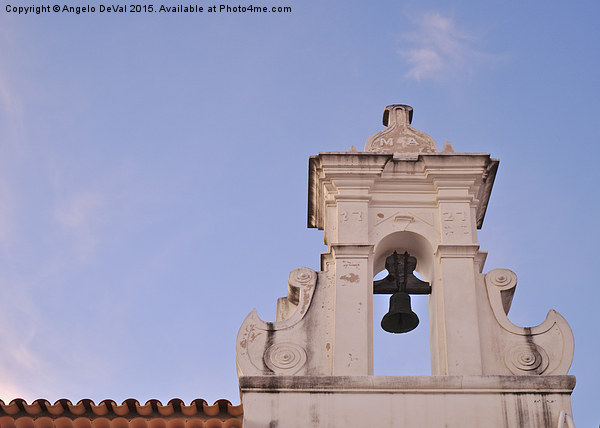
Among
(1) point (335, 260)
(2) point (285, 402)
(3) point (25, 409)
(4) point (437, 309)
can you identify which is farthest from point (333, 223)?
(3) point (25, 409)

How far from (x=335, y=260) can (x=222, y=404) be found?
1878 mm

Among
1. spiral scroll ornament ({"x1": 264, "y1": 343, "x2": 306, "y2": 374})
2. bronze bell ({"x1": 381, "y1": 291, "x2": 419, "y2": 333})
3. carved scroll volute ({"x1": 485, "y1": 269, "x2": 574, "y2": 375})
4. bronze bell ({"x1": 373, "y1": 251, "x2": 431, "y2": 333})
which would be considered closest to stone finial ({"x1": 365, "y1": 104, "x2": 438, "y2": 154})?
bronze bell ({"x1": 373, "y1": 251, "x2": 431, "y2": 333})

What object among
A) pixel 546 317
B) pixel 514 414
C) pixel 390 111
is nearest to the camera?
pixel 514 414

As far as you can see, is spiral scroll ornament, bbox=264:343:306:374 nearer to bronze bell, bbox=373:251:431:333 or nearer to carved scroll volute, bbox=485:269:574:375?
bronze bell, bbox=373:251:431:333

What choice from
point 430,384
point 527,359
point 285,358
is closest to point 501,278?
point 527,359

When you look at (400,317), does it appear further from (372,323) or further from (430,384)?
(430,384)

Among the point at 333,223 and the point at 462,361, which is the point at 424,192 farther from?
the point at 462,361

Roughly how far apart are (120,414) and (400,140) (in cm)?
418

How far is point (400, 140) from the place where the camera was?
13.0m

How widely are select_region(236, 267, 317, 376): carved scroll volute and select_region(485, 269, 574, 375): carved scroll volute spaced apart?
5.83ft

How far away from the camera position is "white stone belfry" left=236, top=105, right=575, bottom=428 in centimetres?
1085

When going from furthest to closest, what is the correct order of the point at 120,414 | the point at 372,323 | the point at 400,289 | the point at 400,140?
1. the point at 400,140
2. the point at 400,289
3. the point at 372,323
4. the point at 120,414

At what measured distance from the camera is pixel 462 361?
36.8ft

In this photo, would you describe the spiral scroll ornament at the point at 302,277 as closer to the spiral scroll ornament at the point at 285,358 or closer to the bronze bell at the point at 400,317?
the spiral scroll ornament at the point at 285,358
